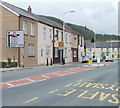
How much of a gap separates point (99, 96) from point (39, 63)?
22.9 metres

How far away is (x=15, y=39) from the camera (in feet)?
80.9

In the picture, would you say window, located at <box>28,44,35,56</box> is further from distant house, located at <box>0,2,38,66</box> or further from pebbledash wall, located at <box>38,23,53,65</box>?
pebbledash wall, located at <box>38,23,53,65</box>

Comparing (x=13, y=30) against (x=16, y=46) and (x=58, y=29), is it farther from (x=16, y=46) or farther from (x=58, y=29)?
(x=58, y=29)

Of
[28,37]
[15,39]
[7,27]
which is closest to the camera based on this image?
[15,39]

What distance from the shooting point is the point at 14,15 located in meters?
26.2

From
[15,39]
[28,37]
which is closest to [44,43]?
[28,37]

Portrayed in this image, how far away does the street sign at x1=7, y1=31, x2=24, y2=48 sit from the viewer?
24219 mm

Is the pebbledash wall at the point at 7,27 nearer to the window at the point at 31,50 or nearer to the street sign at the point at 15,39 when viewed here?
the street sign at the point at 15,39

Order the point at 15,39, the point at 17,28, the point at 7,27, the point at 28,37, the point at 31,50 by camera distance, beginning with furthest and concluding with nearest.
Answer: the point at 31,50 < the point at 28,37 < the point at 7,27 < the point at 17,28 < the point at 15,39

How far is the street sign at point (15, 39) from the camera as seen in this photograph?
2422cm

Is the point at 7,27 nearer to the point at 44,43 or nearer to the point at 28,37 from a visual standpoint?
the point at 28,37

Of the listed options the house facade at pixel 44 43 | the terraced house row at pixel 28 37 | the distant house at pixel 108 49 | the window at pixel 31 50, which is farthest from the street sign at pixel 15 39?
the distant house at pixel 108 49

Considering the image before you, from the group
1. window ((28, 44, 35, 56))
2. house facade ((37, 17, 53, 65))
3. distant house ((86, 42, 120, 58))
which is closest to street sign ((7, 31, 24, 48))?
window ((28, 44, 35, 56))

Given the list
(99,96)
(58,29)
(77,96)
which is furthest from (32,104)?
(58,29)
